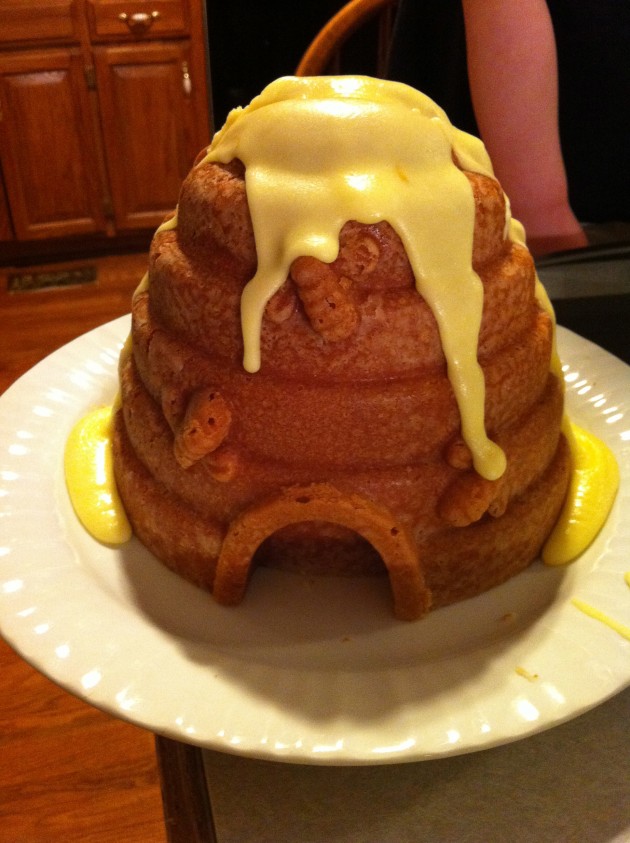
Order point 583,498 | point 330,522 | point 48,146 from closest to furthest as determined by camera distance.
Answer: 1. point 330,522
2. point 583,498
3. point 48,146

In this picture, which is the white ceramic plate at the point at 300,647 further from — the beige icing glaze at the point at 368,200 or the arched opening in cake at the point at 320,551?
the beige icing glaze at the point at 368,200

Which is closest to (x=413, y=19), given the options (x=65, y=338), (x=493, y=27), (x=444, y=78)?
(x=444, y=78)

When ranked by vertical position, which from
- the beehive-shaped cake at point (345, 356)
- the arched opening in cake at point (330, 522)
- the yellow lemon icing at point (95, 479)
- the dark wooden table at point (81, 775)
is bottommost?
the dark wooden table at point (81, 775)

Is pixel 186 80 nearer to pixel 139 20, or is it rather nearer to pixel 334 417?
pixel 139 20

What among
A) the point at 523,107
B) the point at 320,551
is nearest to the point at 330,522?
the point at 320,551

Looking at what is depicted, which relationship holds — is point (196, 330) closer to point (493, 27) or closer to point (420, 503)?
point (420, 503)

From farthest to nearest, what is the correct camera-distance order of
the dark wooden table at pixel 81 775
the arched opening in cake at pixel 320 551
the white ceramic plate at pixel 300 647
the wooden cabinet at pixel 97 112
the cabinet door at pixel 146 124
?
the cabinet door at pixel 146 124 → the wooden cabinet at pixel 97 112 → the arched opening in cake at pixel 320 551 → the dark wooden table at pixel 81 775 → the white ceramic plate at pixel 300 647

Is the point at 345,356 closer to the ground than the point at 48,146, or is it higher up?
higher up

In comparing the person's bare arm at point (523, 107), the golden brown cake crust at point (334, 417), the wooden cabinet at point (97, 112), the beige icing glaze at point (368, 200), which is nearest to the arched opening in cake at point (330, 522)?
the golden brown cake crust at point (334, 417)
